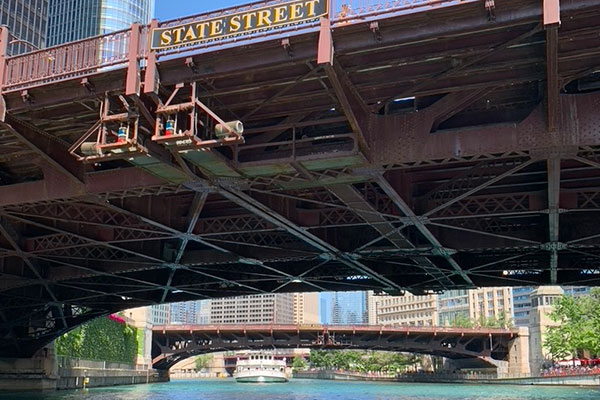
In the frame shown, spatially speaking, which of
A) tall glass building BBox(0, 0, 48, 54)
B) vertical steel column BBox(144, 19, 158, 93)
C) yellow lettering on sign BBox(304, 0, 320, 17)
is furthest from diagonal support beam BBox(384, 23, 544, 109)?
tall glass building BBox(0, 0, 48, 54)

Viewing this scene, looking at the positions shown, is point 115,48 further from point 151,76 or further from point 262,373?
point 262,373

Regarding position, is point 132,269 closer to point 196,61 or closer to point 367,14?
point 196,61

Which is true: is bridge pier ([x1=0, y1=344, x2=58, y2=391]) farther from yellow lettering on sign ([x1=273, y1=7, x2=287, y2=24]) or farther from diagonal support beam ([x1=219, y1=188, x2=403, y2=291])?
yellow lettering on sign ([x1=273, y1=7, x2=287, y2=24])


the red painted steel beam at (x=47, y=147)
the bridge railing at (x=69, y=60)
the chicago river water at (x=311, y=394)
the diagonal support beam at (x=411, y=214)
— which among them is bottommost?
the chicago river water at (x=311, y=394)

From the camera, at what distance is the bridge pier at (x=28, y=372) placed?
2472 inches

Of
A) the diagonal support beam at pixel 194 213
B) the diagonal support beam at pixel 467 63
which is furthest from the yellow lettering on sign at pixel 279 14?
the diagonal support beam at pixel 194 213

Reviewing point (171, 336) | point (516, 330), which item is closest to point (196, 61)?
point (171, 336)

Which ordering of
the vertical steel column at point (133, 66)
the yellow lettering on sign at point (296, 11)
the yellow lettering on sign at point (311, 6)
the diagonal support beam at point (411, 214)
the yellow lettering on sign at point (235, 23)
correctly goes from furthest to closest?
the diagonal support beam at point (411, 214) → the vertical steel column at point (133, 66) → the yellow lettering on sign at point (235, 23) → the yellow lettering on sign at point (296, 11) → the yellow lettering on sign at point (311, 6)

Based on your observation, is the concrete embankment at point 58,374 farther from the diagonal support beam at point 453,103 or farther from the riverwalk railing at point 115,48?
the diagonal support beam at point 453,103

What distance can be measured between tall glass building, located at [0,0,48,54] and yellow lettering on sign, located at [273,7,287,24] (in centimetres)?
12322

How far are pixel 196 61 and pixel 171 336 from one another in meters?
107

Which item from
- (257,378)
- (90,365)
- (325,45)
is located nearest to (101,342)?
(90,365)

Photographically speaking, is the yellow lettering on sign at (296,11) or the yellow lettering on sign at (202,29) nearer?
the yellow lettering on sign at (296,11)

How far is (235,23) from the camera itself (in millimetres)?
19297
